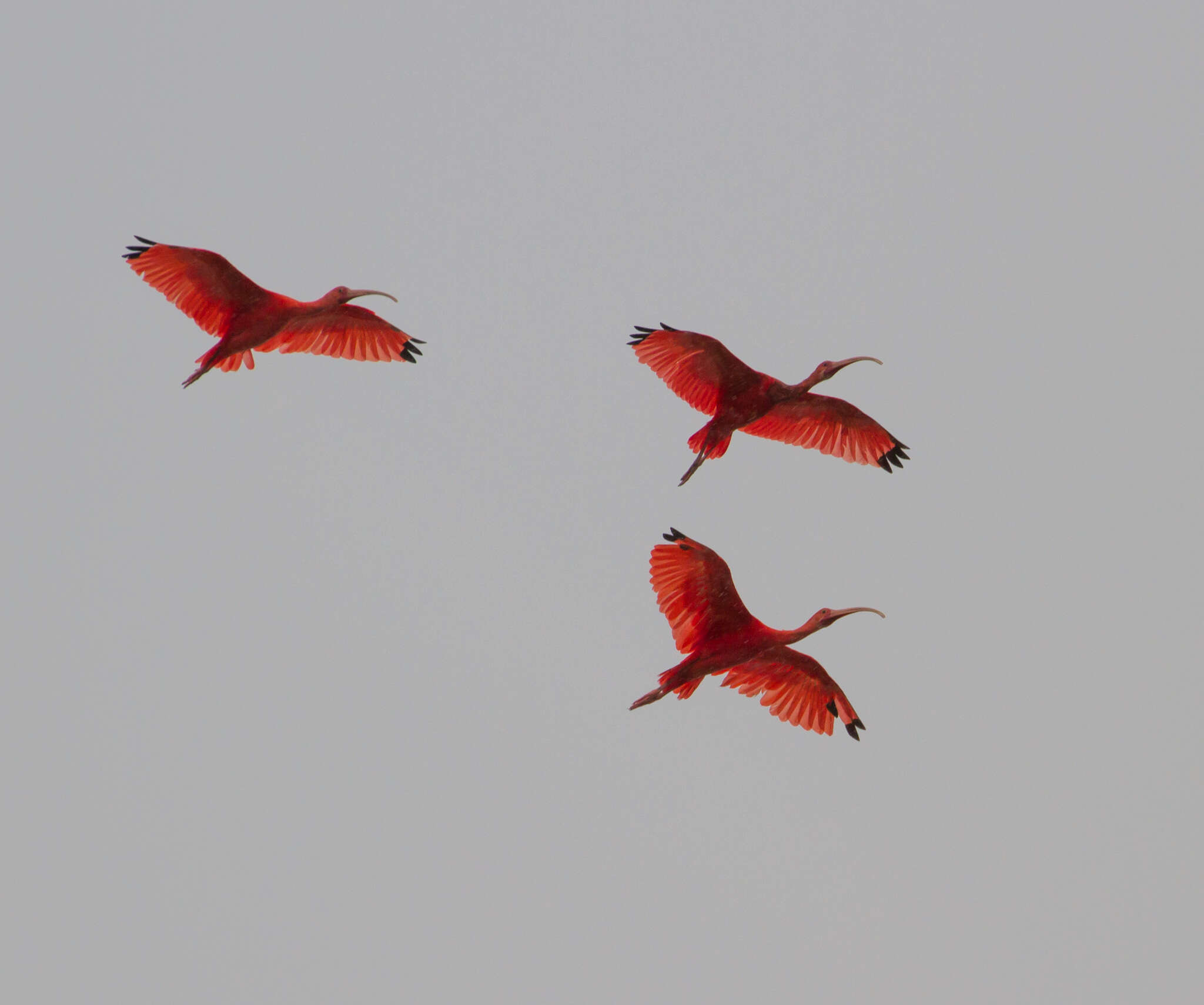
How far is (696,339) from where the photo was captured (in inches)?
984

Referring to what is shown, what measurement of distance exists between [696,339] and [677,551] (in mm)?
4021

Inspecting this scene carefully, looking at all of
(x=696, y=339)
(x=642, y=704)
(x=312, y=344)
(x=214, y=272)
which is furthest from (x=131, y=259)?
(x=642, y=704)

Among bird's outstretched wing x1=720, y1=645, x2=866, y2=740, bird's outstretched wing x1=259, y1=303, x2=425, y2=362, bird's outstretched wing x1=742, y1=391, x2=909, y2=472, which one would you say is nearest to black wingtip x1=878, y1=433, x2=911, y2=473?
bird's outstretched wing x1=742, y1=391, x2=909, y2=472

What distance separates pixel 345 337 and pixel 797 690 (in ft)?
31.3

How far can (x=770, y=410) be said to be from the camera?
2600cm

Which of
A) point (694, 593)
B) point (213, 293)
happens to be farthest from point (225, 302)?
point (694, 593)

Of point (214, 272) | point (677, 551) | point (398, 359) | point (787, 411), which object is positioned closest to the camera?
point (677, 551)

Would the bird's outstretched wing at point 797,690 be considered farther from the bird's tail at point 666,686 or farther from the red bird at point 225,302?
the red bird at point 225,302

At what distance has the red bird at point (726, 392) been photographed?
25.2 meters

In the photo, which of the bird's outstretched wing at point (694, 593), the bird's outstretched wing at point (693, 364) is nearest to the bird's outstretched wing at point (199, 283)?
the bird's outstretched wing at point (693, 364)

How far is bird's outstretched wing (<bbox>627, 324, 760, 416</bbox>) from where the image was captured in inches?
987

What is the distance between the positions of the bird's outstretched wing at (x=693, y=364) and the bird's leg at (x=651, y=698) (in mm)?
5002

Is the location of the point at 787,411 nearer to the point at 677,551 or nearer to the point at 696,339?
the point at 696,339

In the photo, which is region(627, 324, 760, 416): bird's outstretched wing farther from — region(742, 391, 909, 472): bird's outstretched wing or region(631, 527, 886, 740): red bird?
region(631, 527, 886, 740): red bird
